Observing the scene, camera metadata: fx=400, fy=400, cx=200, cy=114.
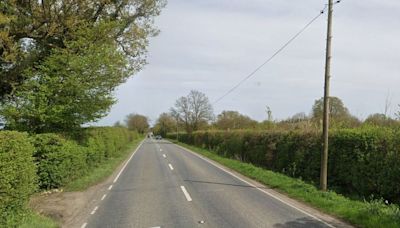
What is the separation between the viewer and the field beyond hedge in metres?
8.59

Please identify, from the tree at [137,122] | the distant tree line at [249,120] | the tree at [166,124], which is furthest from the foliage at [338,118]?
the tree at [137,122]

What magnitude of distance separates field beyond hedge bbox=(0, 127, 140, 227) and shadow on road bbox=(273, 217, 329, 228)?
592 centimetres

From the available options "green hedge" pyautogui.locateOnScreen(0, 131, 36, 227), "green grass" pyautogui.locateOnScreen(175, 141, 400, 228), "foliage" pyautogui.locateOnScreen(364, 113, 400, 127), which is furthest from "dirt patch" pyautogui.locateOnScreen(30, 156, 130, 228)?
"foliage" pyautogui.locateOnScreen(364, 113, 400, 127)

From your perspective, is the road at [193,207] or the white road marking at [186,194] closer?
the road at [193,207]

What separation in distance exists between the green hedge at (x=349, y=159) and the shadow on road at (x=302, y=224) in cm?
473

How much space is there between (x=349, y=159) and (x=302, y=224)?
7.00 metres

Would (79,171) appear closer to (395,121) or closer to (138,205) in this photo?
(138,205)

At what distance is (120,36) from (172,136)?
9569 centimetres

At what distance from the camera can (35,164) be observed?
11.7 meters

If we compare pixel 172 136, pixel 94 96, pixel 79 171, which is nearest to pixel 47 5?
pixel 94 96

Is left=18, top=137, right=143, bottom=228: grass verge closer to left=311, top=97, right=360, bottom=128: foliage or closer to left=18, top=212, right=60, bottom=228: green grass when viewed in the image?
left=18, top=212, right=60, bottom=228: green grass

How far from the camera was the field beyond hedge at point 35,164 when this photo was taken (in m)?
8.59

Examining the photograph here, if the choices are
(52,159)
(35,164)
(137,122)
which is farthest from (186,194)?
(137,122)

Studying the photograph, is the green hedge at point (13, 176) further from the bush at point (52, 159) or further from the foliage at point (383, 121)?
the foliage at point (383, 121)
